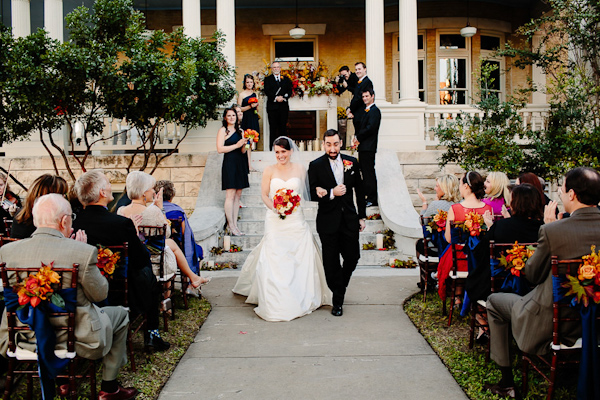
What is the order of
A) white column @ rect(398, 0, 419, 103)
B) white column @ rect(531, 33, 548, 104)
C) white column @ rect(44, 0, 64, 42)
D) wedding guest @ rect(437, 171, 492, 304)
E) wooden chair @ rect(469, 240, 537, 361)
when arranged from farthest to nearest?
white column @ rect(531, 33, 548, 104), white column @ rect(44, 0, 64, 42), white column @ rect(398, 0, 419, 103), wedding guest @ rect(437, 171, 492, 304), wooden chair @ rect(469, 240, 537, 361)

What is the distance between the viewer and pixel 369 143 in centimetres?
1008

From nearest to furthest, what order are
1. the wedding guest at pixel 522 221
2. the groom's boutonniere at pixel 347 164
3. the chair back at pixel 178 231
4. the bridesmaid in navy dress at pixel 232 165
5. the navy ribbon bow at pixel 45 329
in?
1. the navy ribbon bow at pixel 45 329
2. the wedding guest at pixel 522 221
3. the groom's boutonniere at pixel 347 164
4. the chair back at pixel 178 231
5. the bridesmaid in navy dress at pixel 232 165

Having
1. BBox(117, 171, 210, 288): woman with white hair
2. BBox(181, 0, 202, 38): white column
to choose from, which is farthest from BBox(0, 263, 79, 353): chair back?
BBox(181, 0, 202, 38): white column

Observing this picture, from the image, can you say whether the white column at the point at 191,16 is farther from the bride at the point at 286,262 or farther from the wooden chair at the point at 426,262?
the wooden chair at the point at 426,262

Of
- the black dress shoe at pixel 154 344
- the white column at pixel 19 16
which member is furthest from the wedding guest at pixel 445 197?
the white column at pixel 19 16

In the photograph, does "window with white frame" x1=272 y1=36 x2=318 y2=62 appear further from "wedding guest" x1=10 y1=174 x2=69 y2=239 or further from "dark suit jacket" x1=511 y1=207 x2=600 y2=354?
"dark suit jacket" x1=511 y1=207 x2=600 y2=354

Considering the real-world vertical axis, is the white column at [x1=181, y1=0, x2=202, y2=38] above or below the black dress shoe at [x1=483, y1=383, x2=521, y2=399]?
above

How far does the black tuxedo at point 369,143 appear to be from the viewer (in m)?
9.95

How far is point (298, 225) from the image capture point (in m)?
6.48

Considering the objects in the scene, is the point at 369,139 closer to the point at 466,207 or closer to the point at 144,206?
the point at 466,207

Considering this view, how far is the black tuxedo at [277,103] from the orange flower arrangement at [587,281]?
9.99 meters

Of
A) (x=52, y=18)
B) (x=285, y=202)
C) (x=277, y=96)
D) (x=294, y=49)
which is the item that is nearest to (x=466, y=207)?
(x=285, y=202)

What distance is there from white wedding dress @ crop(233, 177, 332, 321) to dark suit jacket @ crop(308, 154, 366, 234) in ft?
0.97

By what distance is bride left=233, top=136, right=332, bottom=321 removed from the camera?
6.17 m
